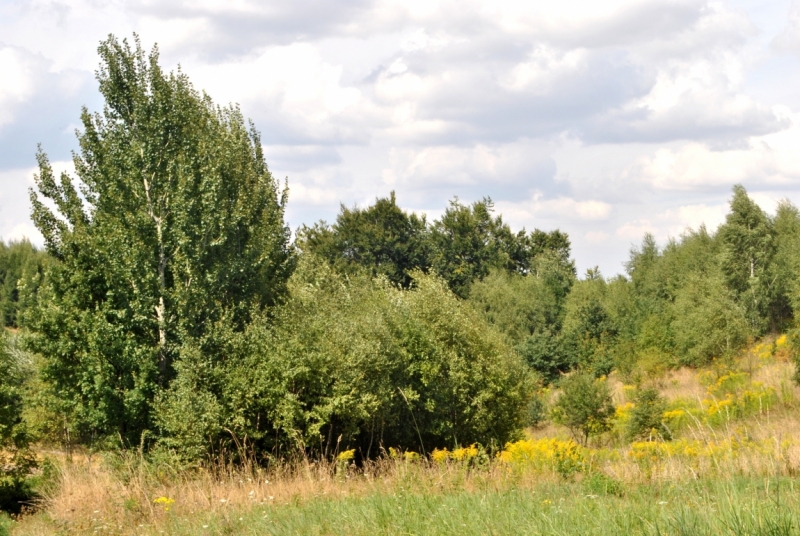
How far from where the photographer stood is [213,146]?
24.5m

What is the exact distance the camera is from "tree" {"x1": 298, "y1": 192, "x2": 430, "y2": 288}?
2598 inches

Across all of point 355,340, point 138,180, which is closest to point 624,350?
point 355,340

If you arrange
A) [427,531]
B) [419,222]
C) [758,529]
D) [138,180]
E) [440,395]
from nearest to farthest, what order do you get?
[758,529] → [427,531] → [138,180] → [440,395] → [419,222]

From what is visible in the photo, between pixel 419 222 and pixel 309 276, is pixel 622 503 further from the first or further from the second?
pixel 419 222

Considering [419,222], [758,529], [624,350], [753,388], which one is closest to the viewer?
[758,529]

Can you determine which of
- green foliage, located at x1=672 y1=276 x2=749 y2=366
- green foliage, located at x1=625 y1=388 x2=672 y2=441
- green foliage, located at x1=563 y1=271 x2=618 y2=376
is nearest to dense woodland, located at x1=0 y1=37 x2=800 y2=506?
green foliage, located at x1=625 y1=388 x2=672 y2=441

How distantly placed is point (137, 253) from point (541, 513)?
60.3ft

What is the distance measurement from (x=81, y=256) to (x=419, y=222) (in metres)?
49.8

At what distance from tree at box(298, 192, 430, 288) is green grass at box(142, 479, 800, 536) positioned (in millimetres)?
56453

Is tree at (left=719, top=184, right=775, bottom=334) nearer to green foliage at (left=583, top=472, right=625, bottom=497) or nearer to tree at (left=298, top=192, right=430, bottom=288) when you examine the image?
tree at (left=298, top=192, right=430, bottom=288)

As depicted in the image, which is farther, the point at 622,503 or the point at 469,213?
the point at 469,213

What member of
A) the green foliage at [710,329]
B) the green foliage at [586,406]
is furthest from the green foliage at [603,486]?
the green foliage at [710,329]

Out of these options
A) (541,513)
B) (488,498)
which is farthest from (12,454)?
(541,513)

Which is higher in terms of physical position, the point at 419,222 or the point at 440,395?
the point at 419,222
